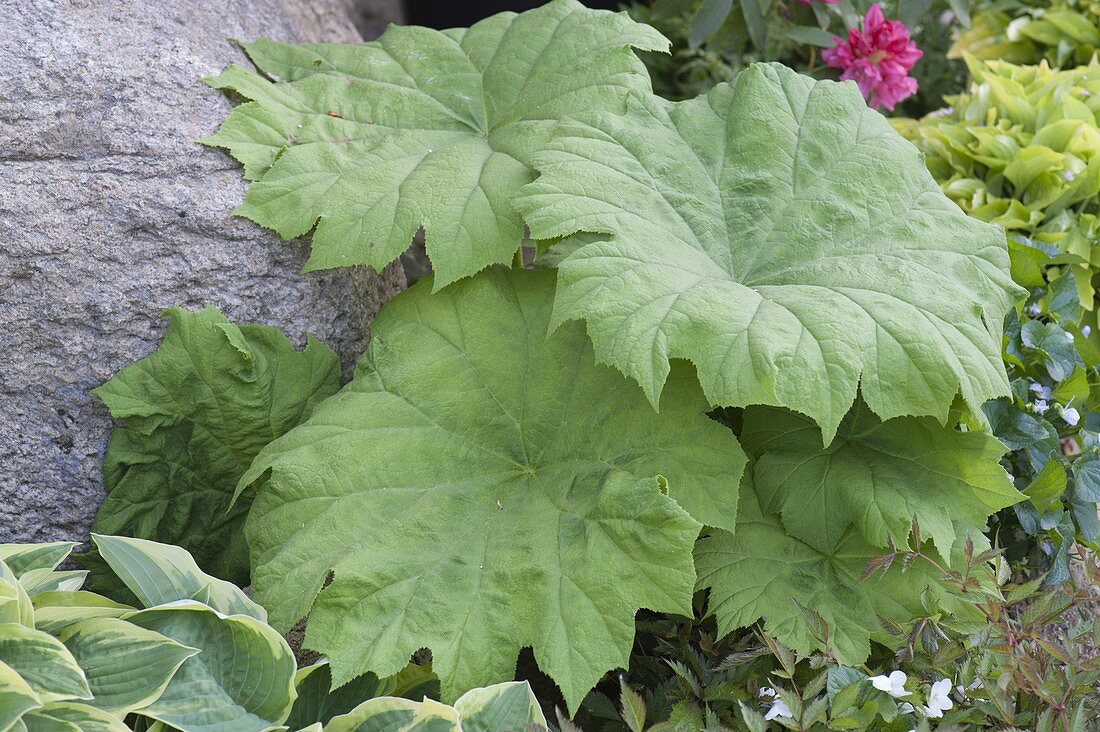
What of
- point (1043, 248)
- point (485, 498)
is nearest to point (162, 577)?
point (485, 498)

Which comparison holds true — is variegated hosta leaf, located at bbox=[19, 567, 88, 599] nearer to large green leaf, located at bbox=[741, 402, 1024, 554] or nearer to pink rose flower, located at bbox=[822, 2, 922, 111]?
large green leaf, located at bbox=[741, 402, 1024, 554]

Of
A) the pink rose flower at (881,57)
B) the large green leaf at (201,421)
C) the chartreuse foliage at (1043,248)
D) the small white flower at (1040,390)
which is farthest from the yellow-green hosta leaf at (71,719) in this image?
the pink rose flower at (881,57)

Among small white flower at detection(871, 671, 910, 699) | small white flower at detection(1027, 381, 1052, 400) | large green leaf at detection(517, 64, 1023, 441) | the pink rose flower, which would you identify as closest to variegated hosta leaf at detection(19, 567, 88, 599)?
large green leaf at detection(517, 64, 1023, 441)

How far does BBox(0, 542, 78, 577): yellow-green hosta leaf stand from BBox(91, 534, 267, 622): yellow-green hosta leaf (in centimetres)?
8

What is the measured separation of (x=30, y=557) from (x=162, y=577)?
23 cm

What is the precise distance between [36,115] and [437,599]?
124 cm

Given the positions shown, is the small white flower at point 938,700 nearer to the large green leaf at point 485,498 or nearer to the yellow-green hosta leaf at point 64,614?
the large green leaf at point 485,498

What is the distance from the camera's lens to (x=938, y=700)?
4.72ft

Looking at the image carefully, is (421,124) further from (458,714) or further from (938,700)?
(938,700)

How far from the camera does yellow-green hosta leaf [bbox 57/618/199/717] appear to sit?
1401 millimetres

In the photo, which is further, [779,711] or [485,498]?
[485,498]

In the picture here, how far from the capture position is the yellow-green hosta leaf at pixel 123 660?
1.40m

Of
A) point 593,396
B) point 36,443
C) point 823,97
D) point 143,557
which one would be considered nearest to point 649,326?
point 593,396

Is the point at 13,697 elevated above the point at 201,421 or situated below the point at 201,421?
above
